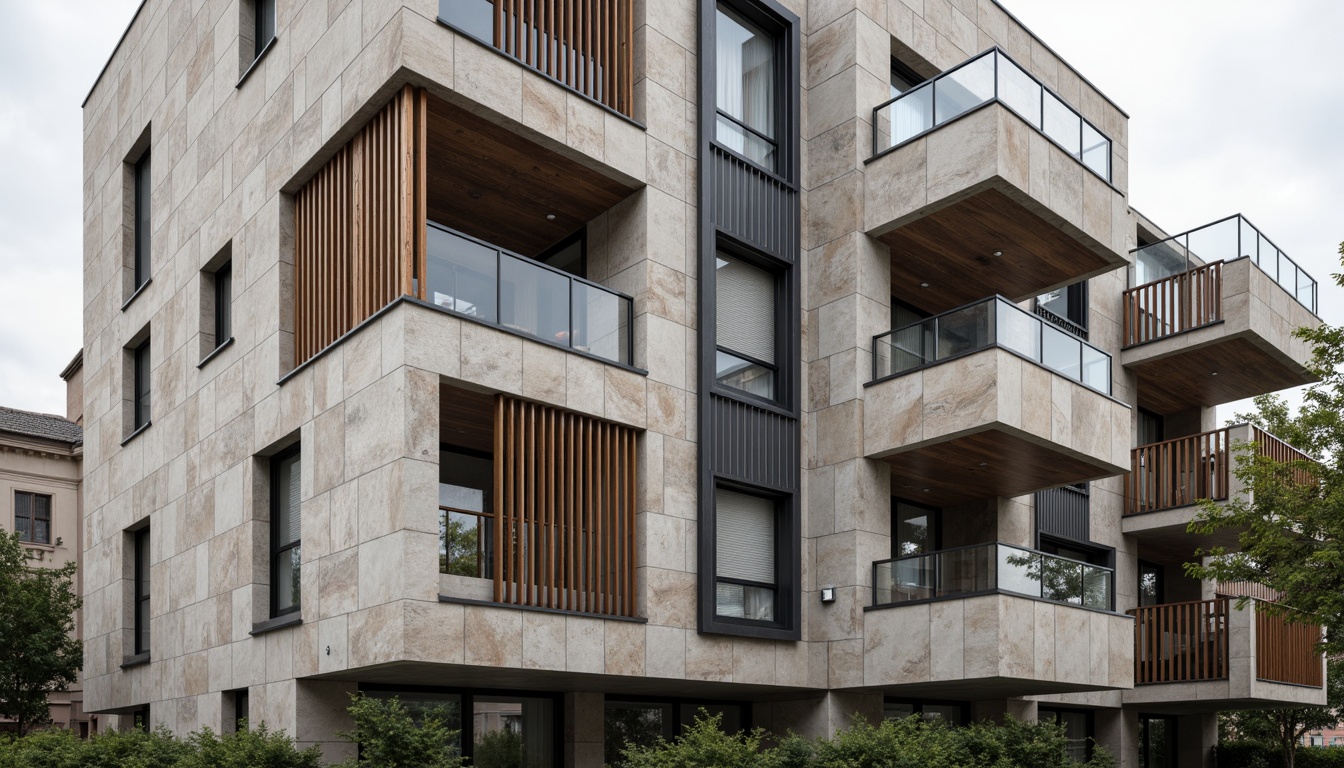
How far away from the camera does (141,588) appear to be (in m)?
23.4

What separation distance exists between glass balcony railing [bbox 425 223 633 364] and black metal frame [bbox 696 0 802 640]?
1.64 m

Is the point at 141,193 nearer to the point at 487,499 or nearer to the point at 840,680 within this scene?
the point at 487,499

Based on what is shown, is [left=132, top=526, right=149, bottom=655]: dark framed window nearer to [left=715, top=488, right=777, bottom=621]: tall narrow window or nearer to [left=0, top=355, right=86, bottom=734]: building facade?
[left=715, top=488, right=777, bottom=621]: tall narrow window

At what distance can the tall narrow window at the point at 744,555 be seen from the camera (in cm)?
1814

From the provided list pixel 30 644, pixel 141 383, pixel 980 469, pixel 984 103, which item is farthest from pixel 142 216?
pixel 980 469

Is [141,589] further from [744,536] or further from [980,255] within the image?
[980,255]

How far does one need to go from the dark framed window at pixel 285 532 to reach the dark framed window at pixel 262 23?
7.28 meters

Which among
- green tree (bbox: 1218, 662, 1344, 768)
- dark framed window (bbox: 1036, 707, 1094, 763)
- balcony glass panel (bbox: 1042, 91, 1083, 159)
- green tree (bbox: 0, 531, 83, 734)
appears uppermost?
balcony glass panel (bbox: 1042, 91, 1083, 159)

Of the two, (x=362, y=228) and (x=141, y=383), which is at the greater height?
(x=362, y=228)

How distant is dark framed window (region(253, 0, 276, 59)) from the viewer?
2022 cm

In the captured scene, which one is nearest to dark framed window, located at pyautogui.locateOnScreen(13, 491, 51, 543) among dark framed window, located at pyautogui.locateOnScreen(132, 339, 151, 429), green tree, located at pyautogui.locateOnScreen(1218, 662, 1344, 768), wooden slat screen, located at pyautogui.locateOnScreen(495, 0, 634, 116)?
dark framed window, located at pyautogui.locateOnScreen(132, 339, 151, 429)

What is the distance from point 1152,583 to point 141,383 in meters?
24.5

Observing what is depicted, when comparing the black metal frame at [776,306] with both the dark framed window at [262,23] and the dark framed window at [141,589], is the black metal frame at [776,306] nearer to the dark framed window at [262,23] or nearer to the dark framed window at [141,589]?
the dark framed window at [262,23]

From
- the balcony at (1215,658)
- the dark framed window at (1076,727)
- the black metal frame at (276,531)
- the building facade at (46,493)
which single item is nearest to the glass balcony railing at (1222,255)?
the balcony at (1215,658)
